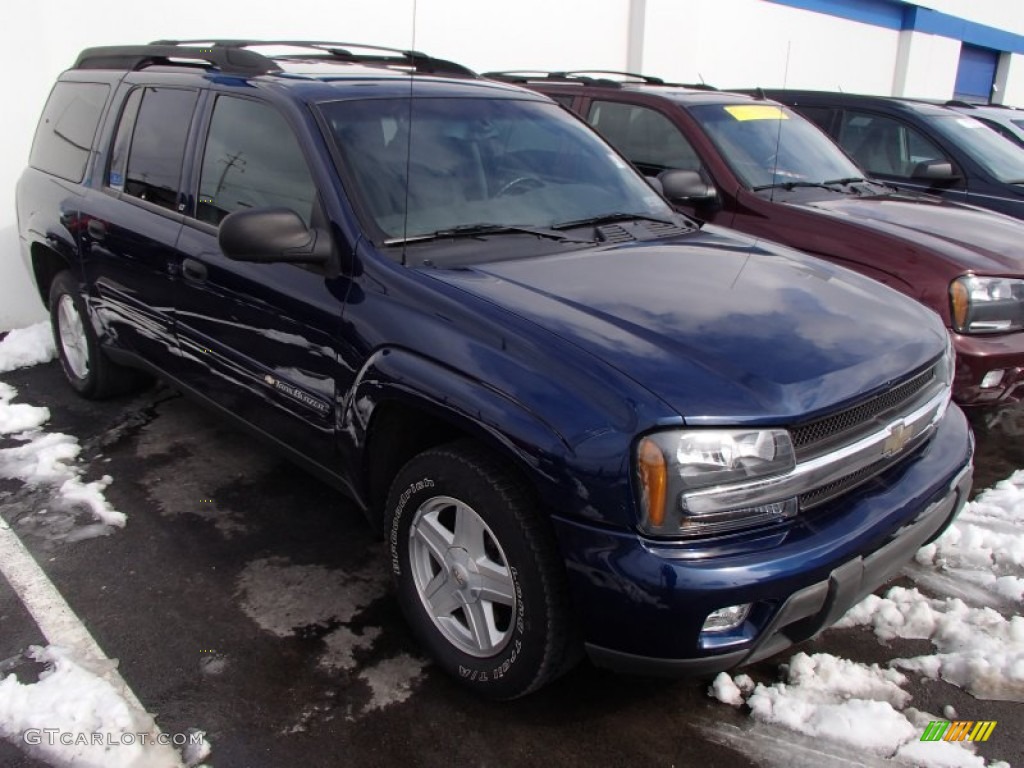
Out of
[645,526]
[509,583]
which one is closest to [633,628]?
[645,526]

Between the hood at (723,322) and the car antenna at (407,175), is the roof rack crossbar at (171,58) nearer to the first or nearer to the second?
the car antenna at (407,175)

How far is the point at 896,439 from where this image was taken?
258 cm

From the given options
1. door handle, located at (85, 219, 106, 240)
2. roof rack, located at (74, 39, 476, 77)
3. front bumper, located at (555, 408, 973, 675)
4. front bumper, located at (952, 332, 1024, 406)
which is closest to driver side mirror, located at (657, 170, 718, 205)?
roof rack, located at (74, 39, 476, 77)

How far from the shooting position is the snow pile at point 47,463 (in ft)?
12.7

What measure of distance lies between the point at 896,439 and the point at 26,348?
5.51m

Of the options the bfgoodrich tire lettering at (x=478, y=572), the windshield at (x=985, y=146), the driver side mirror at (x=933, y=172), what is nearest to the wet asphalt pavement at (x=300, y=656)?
the bfgoodrich tire lettering at (x=478, y=572)

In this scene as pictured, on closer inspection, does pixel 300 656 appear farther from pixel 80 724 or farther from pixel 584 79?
pixel 584 79

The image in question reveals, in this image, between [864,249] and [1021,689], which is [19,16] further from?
[1021,689]

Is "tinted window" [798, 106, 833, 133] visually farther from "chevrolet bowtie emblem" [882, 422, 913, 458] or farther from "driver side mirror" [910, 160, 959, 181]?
"chevrolet bowtie emblem" [882, 422, 913, 458]

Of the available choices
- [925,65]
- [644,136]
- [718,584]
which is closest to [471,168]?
[718,584]

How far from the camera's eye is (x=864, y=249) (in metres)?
4.54

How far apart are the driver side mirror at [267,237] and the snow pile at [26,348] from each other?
375cm

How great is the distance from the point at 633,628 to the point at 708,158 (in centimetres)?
375

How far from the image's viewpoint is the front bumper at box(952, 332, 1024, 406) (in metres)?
4.03
